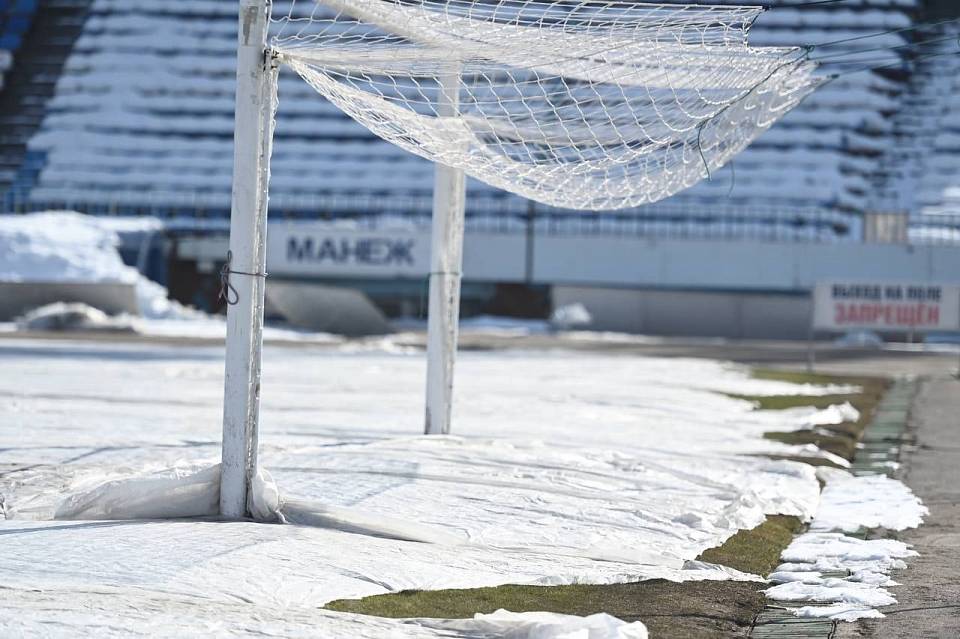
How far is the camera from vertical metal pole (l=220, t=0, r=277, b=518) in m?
6.06

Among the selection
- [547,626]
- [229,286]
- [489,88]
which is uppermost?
[489,88]

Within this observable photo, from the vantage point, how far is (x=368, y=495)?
22.1 feet

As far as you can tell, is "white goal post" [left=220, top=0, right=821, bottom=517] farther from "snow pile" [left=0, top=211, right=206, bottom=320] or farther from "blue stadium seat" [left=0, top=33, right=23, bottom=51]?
"blue stadium seat" [left=0, top=33, right=23, bottom=51]

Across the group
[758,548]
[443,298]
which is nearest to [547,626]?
[758,548]

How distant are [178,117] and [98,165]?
377cm

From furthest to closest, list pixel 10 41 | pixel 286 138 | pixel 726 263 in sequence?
1. pixel 10 41
2. pixel 286 138
3. pixel 726 263

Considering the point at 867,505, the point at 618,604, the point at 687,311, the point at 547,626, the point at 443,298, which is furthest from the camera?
the point at 687,311

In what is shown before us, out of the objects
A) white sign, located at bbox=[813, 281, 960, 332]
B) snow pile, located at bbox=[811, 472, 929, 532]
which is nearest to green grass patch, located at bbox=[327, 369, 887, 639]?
snow pile, located at bbox=[811, 472, 929, 532]

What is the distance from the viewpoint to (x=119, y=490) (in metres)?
5.94

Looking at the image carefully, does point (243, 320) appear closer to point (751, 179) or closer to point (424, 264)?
point (424, 264)

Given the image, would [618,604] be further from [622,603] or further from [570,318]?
[570,318]

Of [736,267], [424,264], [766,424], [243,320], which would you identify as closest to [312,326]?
[424,264]

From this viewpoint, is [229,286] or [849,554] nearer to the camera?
[849,554]

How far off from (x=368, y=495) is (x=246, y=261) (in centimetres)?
129
